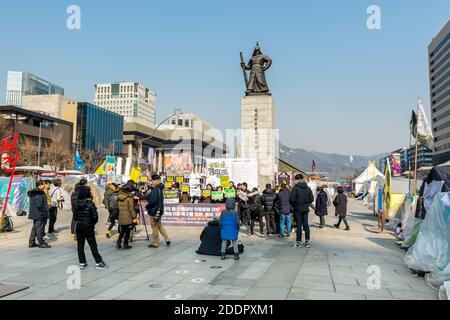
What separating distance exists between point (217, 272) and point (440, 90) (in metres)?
119

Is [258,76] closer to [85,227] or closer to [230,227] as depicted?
[230,227]

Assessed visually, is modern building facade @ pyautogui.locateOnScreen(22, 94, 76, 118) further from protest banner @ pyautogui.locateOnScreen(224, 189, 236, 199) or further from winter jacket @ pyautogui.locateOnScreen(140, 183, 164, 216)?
winter jacket @ pyautogui.locateOnScreen(140, 183, 164, 216)

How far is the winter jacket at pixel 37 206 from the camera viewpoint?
32.2ft

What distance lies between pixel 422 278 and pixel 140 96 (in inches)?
6864

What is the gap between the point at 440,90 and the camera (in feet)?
342

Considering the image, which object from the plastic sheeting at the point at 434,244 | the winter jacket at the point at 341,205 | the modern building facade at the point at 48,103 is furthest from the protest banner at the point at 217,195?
the modern building facade at the point at 48,103

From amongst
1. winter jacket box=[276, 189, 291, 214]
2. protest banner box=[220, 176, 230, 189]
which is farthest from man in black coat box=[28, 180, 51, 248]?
protest banner box=[220, 176, 230, 189]

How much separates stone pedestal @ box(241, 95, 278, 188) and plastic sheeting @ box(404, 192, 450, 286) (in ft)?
43.6

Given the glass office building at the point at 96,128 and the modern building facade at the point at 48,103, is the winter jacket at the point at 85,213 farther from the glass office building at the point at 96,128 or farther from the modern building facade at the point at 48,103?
the modern building facade at the point at 48,103

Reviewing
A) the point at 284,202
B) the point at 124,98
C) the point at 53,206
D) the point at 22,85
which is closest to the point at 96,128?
the point at 124,98

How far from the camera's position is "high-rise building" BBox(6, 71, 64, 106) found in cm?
18012

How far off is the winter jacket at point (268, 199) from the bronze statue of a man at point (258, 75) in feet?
35.2

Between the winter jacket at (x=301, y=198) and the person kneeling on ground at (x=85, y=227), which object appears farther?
the winter jacket at (x=301, y=198)
